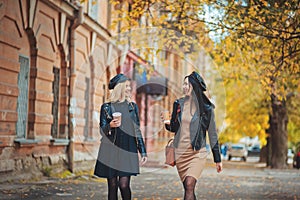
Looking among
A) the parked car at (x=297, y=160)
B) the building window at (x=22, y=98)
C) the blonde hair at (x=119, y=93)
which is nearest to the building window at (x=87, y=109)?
the building window at (x=22, y=98)

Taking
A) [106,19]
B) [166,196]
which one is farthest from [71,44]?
[166,196]

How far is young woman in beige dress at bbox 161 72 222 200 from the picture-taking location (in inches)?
270

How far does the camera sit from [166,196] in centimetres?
1175

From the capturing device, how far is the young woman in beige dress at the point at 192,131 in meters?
6.85

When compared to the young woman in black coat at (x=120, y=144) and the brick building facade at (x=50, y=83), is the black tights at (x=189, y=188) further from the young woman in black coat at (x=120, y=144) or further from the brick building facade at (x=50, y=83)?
the brick building facade at (x=50, y=83)

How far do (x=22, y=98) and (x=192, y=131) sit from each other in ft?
26.4

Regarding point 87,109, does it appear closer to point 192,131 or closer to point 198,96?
point 198,96

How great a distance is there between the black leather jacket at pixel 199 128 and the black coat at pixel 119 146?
50 centimetres

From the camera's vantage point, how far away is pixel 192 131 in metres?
6.90

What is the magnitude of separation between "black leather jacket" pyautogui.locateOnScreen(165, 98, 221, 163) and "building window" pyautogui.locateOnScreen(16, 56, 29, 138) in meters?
7.53

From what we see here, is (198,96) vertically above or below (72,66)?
below

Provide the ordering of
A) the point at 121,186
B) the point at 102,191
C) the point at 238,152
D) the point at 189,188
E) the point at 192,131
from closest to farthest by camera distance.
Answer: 1. the point at 189,188
2. the point at 192,131
3. the point at 121,186
4. the point at 102,191
5. the point at 238,152

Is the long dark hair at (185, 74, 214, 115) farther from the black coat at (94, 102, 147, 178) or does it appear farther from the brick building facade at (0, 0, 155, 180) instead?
the brick building facade at (0, 0, 155, 180)

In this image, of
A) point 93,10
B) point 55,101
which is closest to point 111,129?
point 55,101
